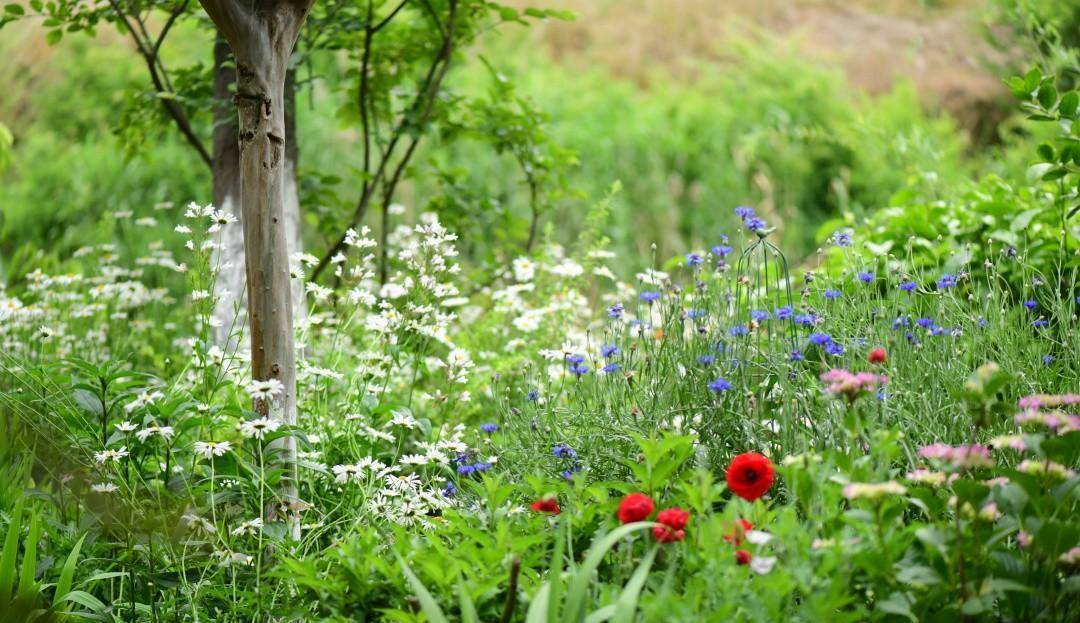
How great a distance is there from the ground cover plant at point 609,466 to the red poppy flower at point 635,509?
32 millimetres

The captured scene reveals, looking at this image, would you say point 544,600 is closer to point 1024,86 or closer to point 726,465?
point 726,465

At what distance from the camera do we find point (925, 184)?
5.42 metres

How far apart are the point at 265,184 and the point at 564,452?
1039 millimetres

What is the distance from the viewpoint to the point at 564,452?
2580 mm

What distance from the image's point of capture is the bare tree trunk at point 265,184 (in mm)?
2520

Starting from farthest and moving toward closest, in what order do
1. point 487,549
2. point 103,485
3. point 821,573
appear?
point 103,485
point 487,549
point 821,573

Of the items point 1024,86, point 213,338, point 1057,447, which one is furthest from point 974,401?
point 213,338

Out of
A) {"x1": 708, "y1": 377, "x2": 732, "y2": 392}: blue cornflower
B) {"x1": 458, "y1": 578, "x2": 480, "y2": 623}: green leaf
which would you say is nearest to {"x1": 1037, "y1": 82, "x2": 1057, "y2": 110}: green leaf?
{"x1": 708, "y1": 377, "x2": 732, "y2": 392}: blue cornflower

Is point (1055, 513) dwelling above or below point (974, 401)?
below

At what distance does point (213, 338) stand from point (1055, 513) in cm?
327

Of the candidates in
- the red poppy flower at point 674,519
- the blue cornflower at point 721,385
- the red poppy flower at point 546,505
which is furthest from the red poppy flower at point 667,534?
the blue cornflower at point 721,385

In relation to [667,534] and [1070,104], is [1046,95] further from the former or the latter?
[667,534]

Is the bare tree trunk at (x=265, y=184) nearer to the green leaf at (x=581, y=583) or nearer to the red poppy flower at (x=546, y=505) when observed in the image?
the red poppy flower at (x=546, y=505)

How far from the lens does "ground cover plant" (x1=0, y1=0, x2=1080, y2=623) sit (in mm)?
1819
